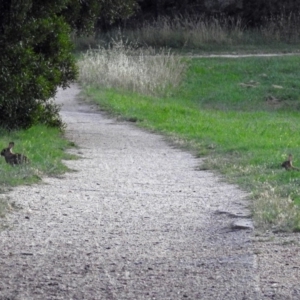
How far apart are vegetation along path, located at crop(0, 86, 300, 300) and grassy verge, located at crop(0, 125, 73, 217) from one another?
0.20 metres

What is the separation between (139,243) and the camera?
7.34m

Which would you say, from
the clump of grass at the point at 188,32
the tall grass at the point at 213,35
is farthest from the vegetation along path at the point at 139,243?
the clump of grass at the point at 188,32

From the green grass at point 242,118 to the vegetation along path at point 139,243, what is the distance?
0.36m

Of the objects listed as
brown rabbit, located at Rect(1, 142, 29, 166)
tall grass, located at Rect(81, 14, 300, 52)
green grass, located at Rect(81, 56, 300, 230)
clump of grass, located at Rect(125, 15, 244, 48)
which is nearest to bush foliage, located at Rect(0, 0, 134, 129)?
green grass, located at Rect(81, 56, 300, 230)

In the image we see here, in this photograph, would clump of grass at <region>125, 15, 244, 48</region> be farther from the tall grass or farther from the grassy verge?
the grassy verge

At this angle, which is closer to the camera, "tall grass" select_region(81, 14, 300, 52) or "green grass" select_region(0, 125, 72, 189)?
"green grass" select_region(0, 125, 72, 189)

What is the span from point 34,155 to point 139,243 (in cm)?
470

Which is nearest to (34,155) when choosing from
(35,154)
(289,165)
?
(35,154)

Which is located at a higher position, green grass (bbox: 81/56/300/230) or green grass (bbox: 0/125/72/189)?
green grass (bbox: 0/125/72/189)

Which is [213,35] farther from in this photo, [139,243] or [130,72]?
[139,243]

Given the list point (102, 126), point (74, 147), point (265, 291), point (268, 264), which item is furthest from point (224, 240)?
point (102, 126)

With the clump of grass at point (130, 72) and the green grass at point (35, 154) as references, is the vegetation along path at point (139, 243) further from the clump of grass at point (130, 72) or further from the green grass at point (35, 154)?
the clump of grass at point (130, 72)

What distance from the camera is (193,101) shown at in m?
24.1

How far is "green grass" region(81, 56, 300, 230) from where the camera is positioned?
9.56 meters
